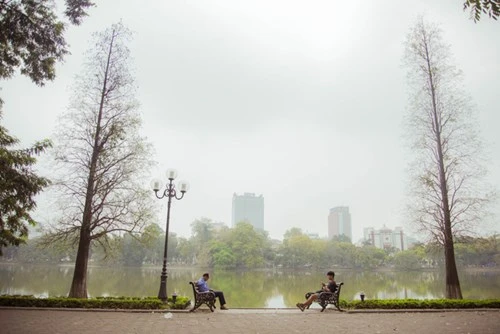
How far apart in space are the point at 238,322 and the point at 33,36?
1007 cm

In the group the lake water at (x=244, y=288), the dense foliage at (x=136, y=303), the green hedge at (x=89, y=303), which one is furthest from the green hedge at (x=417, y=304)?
the lake water at (x=244, y=288)

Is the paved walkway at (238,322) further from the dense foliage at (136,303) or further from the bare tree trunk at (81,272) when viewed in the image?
the bare tree trunk at (81,272)

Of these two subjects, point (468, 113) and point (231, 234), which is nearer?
point (468, 113)

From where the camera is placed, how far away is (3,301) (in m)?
12.4

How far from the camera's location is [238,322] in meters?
9.88

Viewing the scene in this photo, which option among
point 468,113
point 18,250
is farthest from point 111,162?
point 18,250

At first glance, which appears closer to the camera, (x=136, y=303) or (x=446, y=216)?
(x=136, y=303)

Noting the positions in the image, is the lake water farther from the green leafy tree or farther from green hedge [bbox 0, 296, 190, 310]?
the green leafy tree

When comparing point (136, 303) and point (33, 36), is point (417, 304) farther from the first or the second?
point (33, 36)

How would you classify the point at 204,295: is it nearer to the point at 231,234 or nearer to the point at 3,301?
the point at 3,301

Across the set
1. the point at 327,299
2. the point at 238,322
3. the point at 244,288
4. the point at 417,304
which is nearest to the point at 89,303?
the point at 238,322

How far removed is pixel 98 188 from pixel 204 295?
27.1ft

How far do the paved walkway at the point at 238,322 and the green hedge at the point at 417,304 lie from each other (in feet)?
2.81

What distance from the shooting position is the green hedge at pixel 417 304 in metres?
13.1
